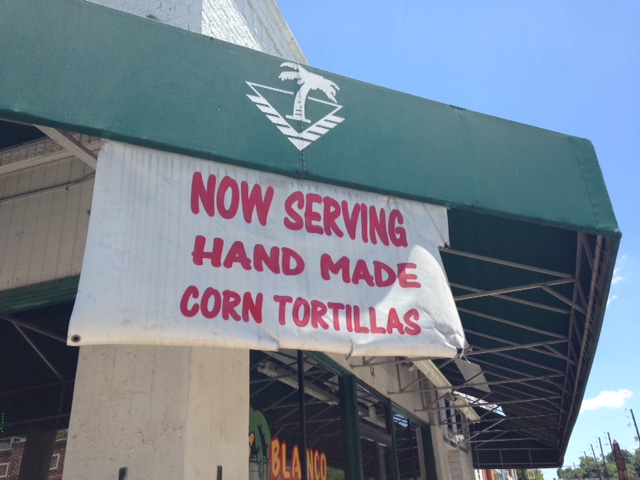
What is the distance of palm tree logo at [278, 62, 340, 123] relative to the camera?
16.0 feet

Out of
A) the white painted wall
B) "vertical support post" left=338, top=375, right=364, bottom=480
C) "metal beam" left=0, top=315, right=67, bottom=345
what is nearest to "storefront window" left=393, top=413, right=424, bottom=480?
"vertical support post" left=338, top=375, right=364, bottom=480

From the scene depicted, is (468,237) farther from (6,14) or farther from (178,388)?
(6,14)

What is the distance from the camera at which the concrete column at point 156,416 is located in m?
4.44

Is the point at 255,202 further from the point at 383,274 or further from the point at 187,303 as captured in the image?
the point at 383,274

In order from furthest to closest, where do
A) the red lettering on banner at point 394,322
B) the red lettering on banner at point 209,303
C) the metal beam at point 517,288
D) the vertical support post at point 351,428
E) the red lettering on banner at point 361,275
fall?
1. the vertical support post at point 351,428
2. the metal beam at point 517,288
3. the red lettering on banner at point 361,275
4. the red lettering on banner at point 394,322
5. the red lettering on banner at point 209,303

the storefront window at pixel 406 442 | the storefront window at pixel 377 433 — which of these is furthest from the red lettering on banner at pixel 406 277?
the storefront window at pixel 406 442

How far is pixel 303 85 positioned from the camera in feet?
16.3

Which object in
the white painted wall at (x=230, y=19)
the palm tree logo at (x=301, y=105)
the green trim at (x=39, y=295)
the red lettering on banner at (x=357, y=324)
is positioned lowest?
the red lettering on banner at (x=357, y=324)

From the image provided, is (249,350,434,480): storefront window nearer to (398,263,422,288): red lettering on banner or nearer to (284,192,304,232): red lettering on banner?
(398,263,422,288): red lettering on banner

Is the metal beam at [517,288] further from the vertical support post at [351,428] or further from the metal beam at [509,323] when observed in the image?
the vertical support post at [351,428]

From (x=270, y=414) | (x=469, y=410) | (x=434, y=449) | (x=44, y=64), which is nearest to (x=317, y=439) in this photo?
(x=270, y=414)

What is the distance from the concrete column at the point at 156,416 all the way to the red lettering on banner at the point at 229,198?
4.02ft

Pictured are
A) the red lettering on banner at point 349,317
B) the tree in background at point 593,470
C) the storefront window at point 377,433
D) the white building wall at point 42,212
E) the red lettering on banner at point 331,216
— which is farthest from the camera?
the tree in background at point 593,470

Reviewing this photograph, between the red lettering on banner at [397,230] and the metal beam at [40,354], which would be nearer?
the red lettering on banner at [397,230]
